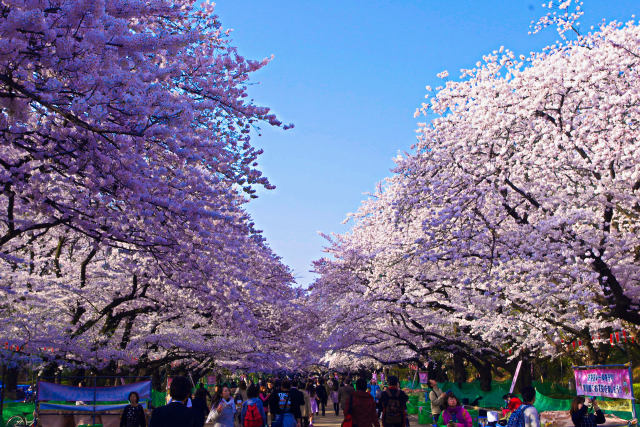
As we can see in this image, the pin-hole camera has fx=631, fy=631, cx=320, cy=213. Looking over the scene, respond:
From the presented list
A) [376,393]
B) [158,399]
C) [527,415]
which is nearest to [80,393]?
[158,399]

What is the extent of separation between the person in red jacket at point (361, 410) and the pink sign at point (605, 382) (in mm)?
5086

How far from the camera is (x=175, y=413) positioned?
5688mm

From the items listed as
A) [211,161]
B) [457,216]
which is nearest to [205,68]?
[211,161]

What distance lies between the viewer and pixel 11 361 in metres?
17.5

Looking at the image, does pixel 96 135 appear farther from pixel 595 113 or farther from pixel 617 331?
pixel 617 331

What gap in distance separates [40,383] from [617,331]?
49.7 ft

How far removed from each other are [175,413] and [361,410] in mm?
4389

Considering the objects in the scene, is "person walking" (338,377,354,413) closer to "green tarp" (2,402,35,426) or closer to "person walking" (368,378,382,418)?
"person walking" (368,378,382,418)

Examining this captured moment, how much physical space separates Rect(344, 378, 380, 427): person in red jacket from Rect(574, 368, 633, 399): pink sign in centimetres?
509

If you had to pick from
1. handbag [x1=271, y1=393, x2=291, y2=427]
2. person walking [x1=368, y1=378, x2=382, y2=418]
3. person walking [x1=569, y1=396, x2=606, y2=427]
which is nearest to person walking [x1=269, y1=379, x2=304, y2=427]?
handbag [x1=271, y1=393, x2=291, y2=427]

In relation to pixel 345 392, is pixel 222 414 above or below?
below

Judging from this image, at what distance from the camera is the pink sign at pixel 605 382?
11561mm

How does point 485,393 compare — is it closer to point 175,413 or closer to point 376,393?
point 376,393

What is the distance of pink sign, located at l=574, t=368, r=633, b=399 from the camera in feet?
37.9
